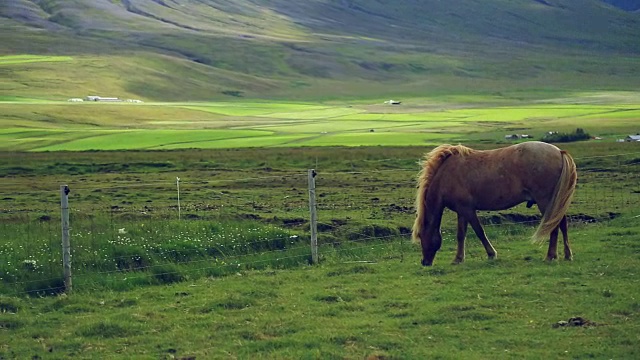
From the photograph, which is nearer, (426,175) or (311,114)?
(426,175)

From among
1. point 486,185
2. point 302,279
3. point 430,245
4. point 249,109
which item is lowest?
point 302,279

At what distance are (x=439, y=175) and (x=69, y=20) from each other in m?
192

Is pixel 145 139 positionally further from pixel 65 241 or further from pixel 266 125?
pixel 65 241

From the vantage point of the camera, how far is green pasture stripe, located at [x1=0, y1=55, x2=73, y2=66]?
5711 inches

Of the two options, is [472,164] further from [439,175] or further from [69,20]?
[69,20]

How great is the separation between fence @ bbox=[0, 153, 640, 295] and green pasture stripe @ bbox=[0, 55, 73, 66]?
122 metres

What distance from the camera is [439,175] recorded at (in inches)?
622

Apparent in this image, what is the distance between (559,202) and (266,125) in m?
65.7

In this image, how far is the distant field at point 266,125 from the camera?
5866cm

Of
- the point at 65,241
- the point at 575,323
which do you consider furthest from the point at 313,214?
the point at 575,323

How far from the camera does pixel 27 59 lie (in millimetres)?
149750

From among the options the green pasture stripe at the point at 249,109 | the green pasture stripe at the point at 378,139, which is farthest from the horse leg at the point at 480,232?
the green pasture stripe at the point at 249,109

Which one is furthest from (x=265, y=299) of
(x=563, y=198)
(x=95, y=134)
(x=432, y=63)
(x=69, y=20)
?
(x=69, y=20)

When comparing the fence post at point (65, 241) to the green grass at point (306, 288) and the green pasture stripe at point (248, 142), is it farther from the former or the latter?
the green pasture stripe at point (248, 142)
